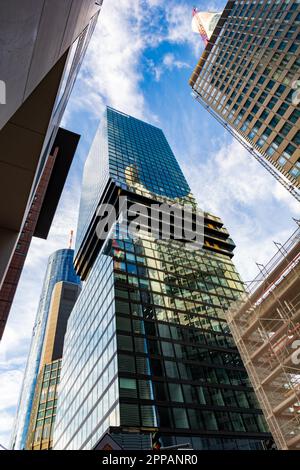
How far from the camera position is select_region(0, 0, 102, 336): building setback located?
205cm

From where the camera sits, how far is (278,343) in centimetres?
2050

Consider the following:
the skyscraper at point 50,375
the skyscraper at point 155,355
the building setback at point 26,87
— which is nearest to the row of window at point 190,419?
the skyscraper at point 155,355

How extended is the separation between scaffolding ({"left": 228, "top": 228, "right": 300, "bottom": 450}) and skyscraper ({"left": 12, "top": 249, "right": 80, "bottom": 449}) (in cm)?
9603

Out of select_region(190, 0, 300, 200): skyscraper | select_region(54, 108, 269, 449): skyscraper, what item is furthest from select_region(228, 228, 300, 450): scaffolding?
select_region(190, 0, 300, 200): skyscraper

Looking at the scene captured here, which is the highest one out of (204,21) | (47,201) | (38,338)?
(204,21)

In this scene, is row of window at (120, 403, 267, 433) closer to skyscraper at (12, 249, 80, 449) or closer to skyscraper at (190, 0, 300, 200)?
skyscraper at (190, 0, 300, 200)

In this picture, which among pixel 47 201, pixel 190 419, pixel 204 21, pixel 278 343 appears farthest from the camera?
pixel 204 21

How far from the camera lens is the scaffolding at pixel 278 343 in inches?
728

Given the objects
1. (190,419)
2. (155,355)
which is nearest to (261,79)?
(155,355)

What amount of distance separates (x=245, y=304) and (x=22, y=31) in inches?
964

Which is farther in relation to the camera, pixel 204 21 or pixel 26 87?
pixel 204 21

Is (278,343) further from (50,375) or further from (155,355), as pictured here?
(50,375)

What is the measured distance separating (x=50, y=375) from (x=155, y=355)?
75.0 m
